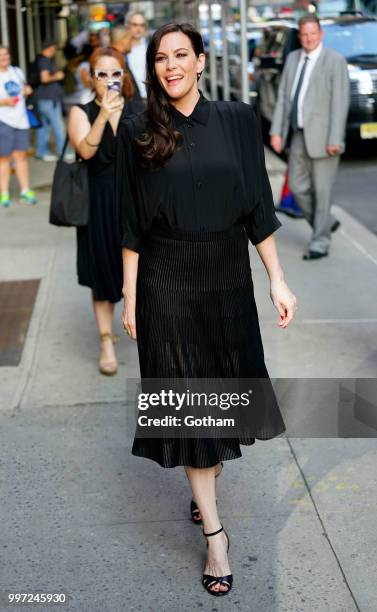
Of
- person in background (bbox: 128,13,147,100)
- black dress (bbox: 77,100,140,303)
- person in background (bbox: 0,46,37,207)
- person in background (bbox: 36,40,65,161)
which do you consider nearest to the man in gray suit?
person in background (bbox: 128,13,147,100)

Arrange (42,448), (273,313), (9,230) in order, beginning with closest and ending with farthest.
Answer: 1. (42,448)
2. (273,313)
3. (9,230)

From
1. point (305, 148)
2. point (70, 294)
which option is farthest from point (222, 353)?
point (305, 148)

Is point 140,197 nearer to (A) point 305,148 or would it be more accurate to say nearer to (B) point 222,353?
(B) point 222,353

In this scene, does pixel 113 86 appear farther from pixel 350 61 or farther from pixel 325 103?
pixel 350 61

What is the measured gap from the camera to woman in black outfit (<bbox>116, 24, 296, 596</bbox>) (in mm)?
3625

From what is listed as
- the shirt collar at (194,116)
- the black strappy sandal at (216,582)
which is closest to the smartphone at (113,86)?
the shirt collar at (194,116)

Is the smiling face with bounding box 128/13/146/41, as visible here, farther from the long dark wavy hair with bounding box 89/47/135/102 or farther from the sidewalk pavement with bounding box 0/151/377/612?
the long dark wavy hair with bounding box 89/47/135/102

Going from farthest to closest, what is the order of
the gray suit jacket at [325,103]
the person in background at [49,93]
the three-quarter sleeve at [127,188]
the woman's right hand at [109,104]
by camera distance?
1. the person in background at [49,93]
2. the gray suit jacket at [325,103]
3. the woman's right hand at [109,104]
4. the three-quarter sleeve at [127,188]

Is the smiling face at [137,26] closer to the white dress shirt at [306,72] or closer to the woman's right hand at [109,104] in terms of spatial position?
the white dress shirt at [306,72]

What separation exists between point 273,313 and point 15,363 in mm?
1825

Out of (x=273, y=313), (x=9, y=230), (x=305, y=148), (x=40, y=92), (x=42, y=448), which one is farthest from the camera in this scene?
(x=40, y=92)

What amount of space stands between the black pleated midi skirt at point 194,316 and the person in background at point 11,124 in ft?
25.8

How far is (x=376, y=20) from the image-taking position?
15.7m

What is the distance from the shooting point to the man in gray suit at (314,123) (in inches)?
326
